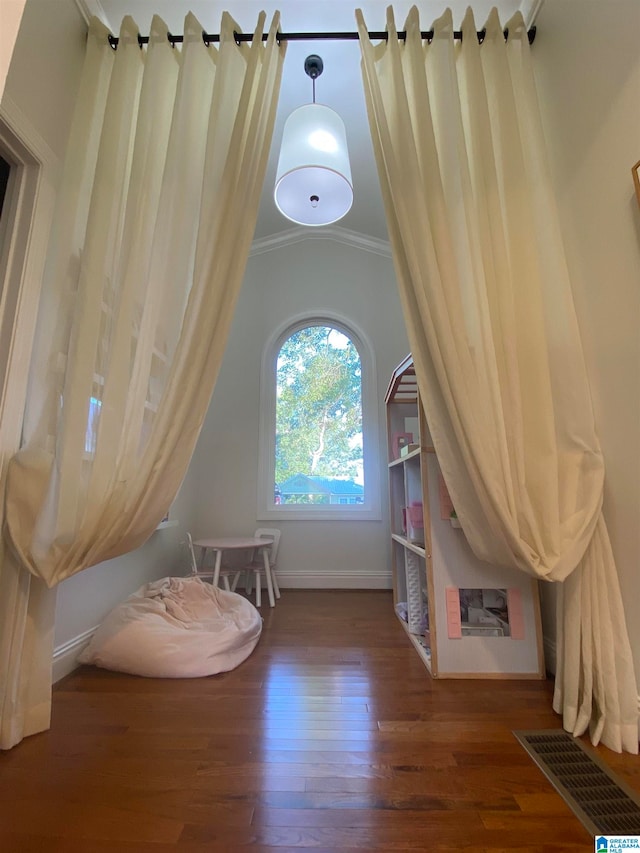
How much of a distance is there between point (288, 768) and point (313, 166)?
2.35 meters

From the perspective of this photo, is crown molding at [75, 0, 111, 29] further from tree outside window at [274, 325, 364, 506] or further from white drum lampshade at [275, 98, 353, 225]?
tree outside window at [274, 325, 364, 506]

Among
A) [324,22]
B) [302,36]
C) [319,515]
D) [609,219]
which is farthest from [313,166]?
[319,515]

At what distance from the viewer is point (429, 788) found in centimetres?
100

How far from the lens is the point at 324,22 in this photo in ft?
6.31

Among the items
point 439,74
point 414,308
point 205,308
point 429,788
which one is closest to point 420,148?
point 439,74

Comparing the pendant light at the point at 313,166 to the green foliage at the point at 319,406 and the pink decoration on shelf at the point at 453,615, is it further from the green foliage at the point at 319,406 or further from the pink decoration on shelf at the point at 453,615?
the pink decoration on shelf at the point at 453,615

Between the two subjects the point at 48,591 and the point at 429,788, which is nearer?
the point at 429,788

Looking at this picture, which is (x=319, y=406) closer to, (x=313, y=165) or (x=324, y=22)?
(x=313, y=165)

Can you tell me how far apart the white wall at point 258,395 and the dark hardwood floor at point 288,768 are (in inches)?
61.5

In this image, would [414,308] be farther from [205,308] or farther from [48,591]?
[48,591]

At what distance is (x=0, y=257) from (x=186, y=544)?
2.40 meters

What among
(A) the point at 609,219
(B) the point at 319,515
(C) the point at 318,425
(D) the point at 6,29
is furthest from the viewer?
(C) the point at 318,425

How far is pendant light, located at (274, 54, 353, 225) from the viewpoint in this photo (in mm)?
1823

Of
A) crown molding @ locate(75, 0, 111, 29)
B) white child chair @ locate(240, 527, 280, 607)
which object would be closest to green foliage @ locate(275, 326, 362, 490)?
white child chair @ locate(240, 527, 280, 607)
